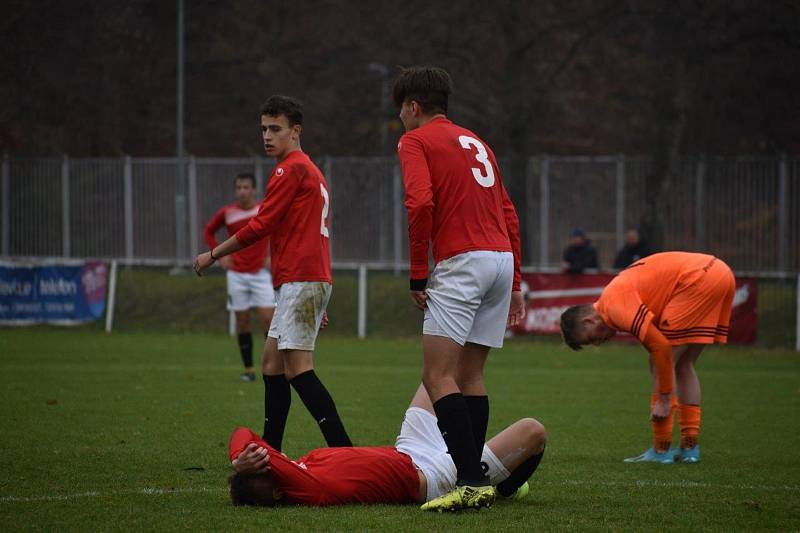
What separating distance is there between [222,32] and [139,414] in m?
29.4

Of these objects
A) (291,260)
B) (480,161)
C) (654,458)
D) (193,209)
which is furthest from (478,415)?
(193,209)

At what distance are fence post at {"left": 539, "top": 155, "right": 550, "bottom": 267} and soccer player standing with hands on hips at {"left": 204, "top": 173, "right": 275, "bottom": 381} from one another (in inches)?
509

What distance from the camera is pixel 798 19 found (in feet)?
80.0

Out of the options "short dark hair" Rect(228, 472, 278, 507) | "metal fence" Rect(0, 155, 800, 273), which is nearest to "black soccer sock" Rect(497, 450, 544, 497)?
"short dark hair" Rect(228, 472, 278, 507)

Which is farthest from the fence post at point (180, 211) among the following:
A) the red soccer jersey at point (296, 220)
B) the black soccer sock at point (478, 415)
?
the black soccer sock at point (478, 415)

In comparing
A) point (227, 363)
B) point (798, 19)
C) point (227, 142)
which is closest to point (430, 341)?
point (227, 363)

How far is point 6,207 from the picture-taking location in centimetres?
3031

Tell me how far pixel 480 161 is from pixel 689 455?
3.40m

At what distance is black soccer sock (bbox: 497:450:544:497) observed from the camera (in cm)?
690

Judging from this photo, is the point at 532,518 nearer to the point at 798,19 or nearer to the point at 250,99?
the point at 798,19

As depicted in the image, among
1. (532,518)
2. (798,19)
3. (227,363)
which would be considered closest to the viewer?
(532,518)

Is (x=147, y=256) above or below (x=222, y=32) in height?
below

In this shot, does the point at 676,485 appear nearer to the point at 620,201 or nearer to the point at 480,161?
the point at 480,161

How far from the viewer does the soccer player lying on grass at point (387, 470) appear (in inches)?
260
